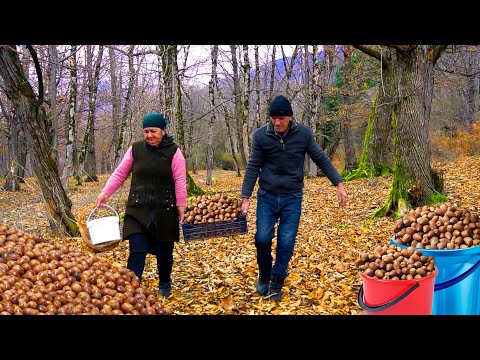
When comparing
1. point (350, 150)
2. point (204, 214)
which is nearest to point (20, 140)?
point (350, 150)

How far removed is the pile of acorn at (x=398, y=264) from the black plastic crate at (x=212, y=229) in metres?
2.75

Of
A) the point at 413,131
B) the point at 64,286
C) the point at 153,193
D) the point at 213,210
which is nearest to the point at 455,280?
the point at 153,193

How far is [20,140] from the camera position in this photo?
22500mm

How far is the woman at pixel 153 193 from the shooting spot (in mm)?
4410

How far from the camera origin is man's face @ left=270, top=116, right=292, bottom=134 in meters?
4.32

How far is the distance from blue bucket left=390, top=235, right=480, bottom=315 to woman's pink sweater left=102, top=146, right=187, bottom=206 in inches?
87.9

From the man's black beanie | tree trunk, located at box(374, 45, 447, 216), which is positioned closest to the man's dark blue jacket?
the man's black beanie

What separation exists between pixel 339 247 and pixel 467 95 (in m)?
23.4

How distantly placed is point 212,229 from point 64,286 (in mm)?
2784

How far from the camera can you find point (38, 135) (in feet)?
24.7

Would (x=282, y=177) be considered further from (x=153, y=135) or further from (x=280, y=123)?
(x=153, y=135)

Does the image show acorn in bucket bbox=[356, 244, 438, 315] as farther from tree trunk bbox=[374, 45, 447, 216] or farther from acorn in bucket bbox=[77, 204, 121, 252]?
tree trunk bbox=[374, 45, 447, 216]

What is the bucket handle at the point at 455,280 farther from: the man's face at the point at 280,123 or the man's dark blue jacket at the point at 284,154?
the man's face at the point at 280,123

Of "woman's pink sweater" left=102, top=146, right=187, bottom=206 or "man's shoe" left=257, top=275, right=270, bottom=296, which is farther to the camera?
"man's shoe" left=257, top=275, right=270, bottom=296
